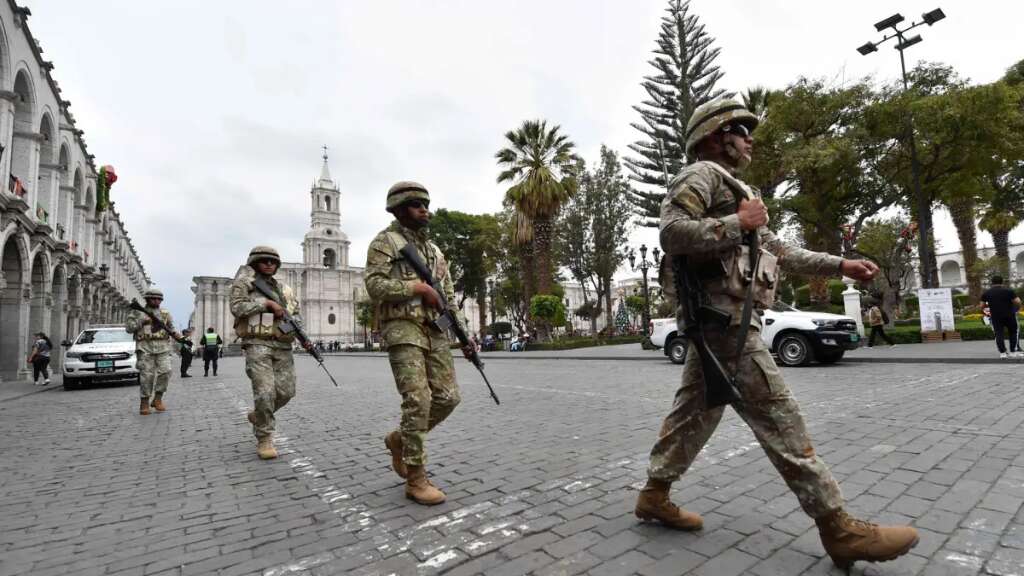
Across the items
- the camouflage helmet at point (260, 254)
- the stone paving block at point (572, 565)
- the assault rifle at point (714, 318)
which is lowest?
the stone paving block at point (572, 565)

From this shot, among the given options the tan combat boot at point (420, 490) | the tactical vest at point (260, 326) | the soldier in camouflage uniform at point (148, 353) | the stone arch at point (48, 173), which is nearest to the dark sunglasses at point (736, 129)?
the tan combat boot at point (420, 490)

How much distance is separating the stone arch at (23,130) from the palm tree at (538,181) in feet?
63.0

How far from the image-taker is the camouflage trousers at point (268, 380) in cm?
480

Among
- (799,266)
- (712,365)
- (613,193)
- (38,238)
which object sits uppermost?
(613,193)

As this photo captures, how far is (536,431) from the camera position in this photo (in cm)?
527

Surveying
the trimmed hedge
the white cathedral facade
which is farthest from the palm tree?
the white cathedral facade

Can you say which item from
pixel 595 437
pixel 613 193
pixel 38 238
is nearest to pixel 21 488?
pixel 595 437

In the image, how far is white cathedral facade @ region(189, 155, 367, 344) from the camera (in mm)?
89312

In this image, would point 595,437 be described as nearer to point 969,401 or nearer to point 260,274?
point 260,274

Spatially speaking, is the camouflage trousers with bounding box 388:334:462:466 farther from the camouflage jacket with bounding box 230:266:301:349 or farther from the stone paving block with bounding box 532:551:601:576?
the camouflage jacket with bounding box 230:266:301:349

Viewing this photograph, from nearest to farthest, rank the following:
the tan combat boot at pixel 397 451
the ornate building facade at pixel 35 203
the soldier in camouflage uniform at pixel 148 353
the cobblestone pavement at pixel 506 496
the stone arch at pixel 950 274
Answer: the cobblestone pavement at pixel 506 496
the tan combat boot at pixel 397 451
the soldier in camouflage uniform at pixel 148 353
the ornate building facade at pixel 35 203
the stone arch at pixel 950 274

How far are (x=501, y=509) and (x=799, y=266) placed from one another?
6.80ft

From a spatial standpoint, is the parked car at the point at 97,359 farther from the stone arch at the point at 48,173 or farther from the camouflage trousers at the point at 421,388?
the camouflage trousers at the point at 421,388

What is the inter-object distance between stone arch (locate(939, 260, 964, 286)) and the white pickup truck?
304 ft
